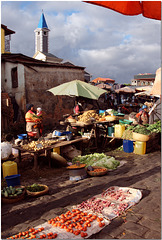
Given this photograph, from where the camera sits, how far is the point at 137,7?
131 inches

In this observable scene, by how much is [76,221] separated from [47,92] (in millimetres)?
13248

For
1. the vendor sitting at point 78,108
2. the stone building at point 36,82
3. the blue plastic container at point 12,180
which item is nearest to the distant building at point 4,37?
the stone building at point 36,82

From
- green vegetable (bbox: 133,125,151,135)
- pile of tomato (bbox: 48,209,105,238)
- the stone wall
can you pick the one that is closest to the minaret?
the stone wall

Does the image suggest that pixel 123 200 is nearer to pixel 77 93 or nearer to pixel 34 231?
pixel 34 231

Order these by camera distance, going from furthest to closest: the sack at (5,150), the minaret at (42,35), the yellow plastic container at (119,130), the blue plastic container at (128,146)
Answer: the minaret at (42,35) < the yellow plastic container at (119,130) < the blue plastic container at (128,146) < the sack at (5,150)

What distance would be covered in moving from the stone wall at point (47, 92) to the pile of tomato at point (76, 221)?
11.8 metres

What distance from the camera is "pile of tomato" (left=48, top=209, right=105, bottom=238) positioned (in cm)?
362

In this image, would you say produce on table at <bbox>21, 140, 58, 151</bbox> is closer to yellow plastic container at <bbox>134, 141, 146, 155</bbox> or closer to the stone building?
yellow plastic container at <bbox>134, 141, 146, 155</bbox>

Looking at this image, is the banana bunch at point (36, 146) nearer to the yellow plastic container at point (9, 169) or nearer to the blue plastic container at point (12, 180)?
the yellow plastic container at point (9, 169)

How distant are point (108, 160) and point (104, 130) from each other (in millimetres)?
4291

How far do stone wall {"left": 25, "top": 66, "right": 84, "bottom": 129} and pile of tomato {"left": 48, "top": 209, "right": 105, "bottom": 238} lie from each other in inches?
466

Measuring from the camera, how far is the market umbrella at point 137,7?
317 centimetres

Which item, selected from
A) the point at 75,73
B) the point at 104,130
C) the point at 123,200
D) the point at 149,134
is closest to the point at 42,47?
the point at 75,73

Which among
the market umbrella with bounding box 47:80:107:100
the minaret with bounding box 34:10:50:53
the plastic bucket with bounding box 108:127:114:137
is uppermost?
the minaret with bounding box 34:10:50:53
